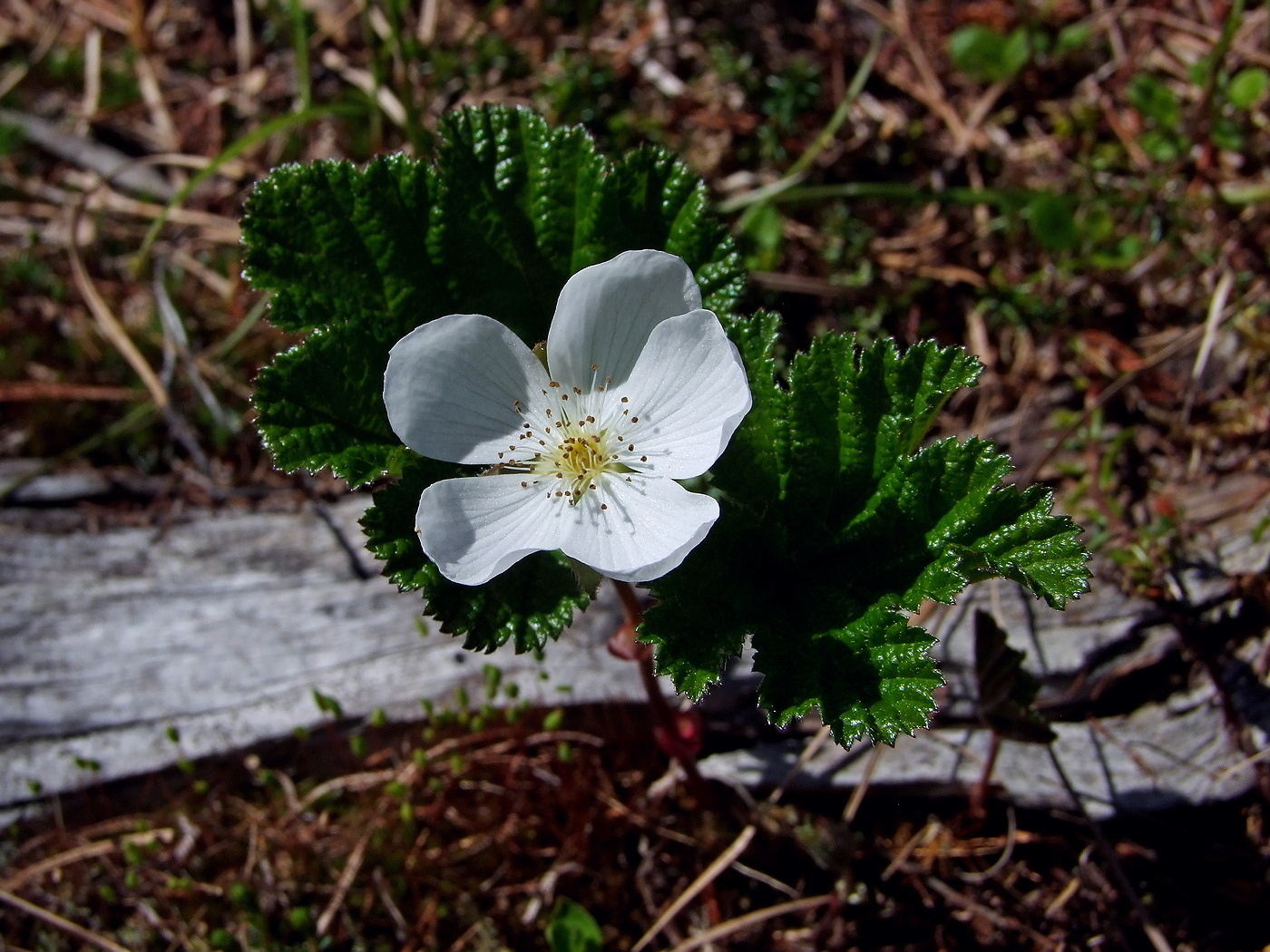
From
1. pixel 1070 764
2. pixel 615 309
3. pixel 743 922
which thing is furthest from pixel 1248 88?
pixel 743 922

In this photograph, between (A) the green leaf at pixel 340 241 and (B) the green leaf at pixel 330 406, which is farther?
(A) the green leaf at pixel 340 241

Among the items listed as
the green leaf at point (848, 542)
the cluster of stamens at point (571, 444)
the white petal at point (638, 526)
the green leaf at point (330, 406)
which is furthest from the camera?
the cluster of stamens at point (571, 444)

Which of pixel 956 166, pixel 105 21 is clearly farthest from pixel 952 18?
pixel 105 21

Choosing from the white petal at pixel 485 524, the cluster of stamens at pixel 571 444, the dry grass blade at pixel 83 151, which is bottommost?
the white petal at pixel 485 524

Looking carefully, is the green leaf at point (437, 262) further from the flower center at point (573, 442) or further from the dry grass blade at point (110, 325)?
the dry grass blade at point (110, 325)

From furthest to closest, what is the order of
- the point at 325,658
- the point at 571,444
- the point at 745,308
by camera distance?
the point at 745,308 < the point at 325,658 < the point at 571,444

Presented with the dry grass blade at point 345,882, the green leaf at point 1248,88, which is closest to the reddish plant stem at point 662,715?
the dry grass blade at point 345,882

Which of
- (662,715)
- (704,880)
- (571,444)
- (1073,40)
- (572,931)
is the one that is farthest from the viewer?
(1073,40)

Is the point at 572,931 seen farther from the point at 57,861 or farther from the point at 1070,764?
the point at 57,861
